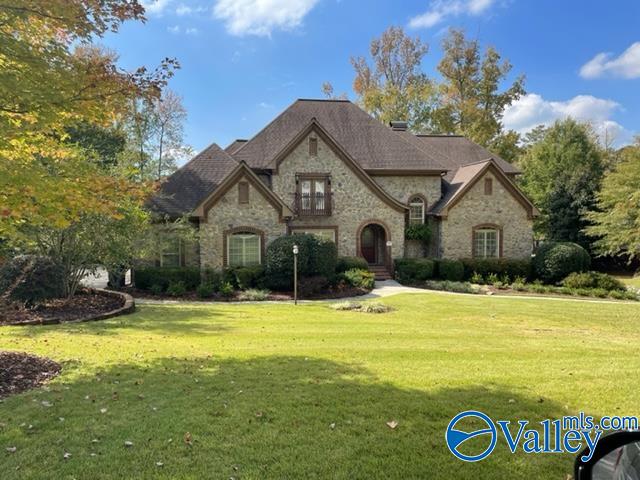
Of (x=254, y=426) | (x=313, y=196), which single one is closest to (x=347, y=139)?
(x=313, y=196)

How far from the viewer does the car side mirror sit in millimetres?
1738

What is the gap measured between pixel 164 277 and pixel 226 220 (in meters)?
3.80

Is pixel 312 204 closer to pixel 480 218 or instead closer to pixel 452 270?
pixel 452 270

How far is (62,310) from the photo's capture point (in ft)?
39.4

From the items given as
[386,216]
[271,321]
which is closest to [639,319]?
[271,321]

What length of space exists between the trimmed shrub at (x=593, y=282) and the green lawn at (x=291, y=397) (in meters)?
12.7

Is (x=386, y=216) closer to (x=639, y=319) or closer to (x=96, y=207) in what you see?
(x=639, y=319)

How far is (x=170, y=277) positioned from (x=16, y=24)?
14509 millimetres

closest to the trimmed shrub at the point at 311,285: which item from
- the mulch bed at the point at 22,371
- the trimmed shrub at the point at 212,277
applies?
the trimmed shrub at the point at 212,277

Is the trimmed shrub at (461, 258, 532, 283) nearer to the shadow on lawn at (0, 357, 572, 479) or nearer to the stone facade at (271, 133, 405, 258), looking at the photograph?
the stone facade at (271, 133, 405, 258)

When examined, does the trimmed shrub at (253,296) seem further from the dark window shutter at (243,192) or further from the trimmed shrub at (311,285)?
the dark window shutter at (243,192)

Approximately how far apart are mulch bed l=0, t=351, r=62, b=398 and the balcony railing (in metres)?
17.4

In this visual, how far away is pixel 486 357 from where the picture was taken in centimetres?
725

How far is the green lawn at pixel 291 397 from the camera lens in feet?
11.9
